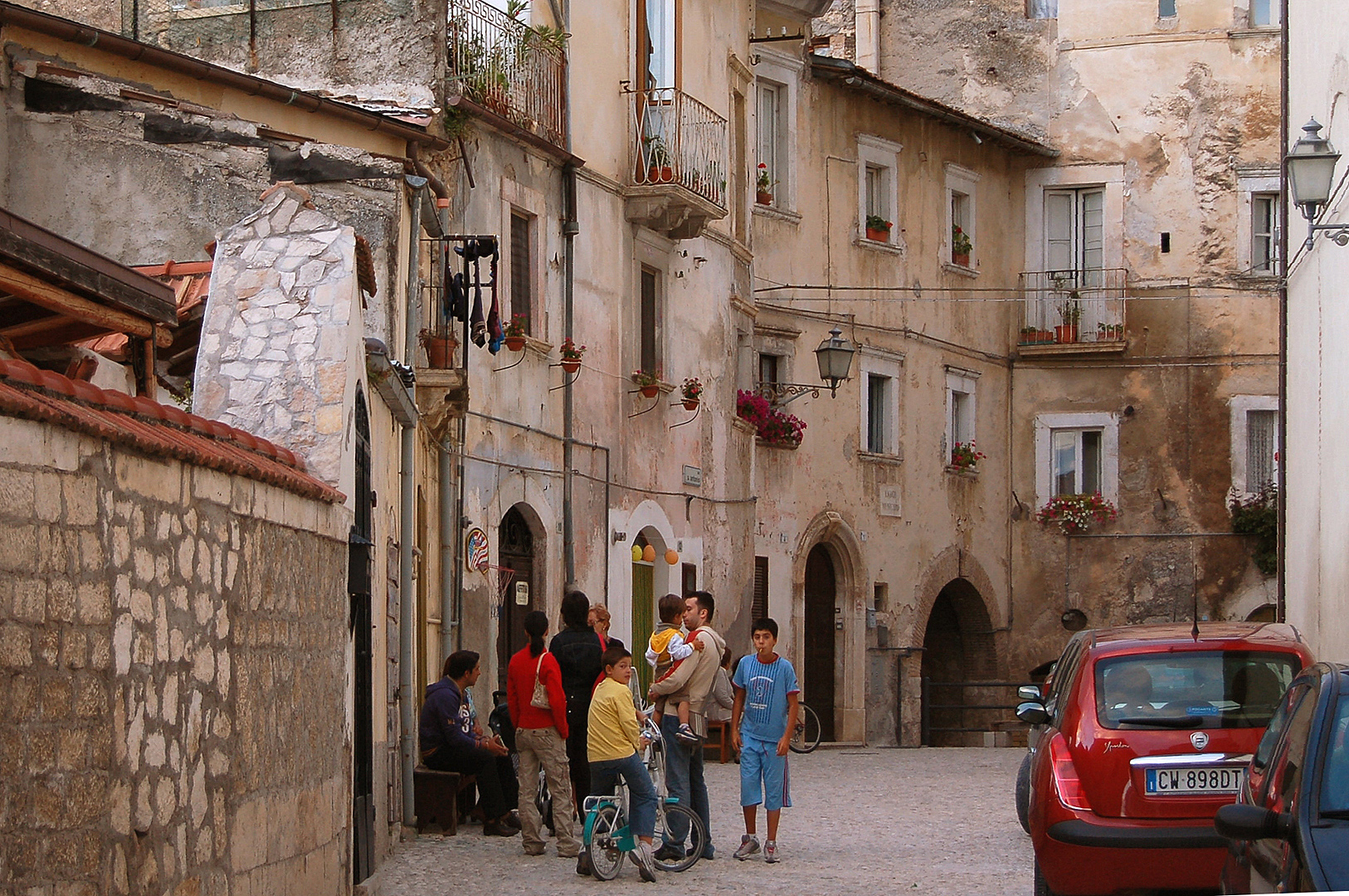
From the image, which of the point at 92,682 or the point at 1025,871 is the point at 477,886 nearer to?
the point at 1025,871

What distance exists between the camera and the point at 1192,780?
9.07m

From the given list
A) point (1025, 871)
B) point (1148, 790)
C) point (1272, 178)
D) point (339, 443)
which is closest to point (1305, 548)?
point (1025, 871)

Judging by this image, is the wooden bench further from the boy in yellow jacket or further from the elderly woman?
the boy in yellow jacket

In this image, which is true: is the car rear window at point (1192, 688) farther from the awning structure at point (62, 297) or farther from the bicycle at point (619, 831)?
the awning structure at point (62, 297)

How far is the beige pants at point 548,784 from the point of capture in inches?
503

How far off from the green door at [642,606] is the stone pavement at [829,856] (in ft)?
10.7

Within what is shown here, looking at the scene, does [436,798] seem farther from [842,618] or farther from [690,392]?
[842,618]

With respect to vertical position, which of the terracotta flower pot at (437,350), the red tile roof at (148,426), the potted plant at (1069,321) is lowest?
the red tile roof at (148,426)

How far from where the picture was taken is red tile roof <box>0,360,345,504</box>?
5.28 m

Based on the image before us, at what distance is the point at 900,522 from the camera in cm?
3061

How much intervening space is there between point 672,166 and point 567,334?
10.1 feet

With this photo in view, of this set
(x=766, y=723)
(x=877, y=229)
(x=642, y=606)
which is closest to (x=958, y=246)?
(x=877, y=229)

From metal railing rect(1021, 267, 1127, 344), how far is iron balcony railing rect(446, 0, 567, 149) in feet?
46.7

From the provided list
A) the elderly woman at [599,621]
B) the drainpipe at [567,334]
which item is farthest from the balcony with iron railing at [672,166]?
the elderly woman at [599,621]
